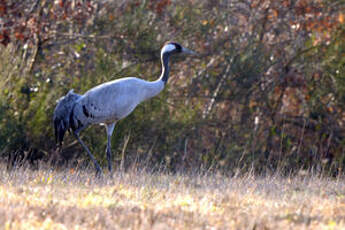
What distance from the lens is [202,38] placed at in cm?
1142

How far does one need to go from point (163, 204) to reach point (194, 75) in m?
6.37

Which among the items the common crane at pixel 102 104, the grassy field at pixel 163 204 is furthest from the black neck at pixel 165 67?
the grassy field at pixel 163 204

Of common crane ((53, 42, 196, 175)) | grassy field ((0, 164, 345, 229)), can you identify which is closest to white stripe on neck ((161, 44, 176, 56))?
common crane ((53, 42, 196, 175))

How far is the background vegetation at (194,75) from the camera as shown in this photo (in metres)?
10.0

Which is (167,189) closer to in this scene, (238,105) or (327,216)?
(327,216)

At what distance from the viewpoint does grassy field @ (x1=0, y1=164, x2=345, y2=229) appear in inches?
177

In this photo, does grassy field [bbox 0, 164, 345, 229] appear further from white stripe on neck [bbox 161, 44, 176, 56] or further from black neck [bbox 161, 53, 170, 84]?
white stripe on neck [bbox 161, 44, 176, 56]

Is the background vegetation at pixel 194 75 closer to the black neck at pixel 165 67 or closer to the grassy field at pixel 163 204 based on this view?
the black neck at pixel 165 67

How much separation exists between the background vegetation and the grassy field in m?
2.85

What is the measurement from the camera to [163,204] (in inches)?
207

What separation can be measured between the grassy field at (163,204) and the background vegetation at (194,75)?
9.34 ft

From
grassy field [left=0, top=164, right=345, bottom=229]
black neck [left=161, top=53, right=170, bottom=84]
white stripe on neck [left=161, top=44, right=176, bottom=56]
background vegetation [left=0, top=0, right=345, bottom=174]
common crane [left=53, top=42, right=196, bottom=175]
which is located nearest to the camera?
grassy field [left=0, top=164, right=345, bottom=229]

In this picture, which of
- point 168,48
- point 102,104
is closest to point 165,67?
point 168,48

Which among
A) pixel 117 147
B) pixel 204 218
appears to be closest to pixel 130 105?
pixel 117 147
